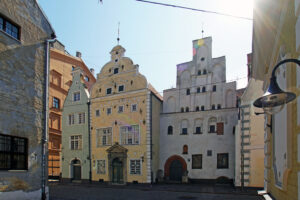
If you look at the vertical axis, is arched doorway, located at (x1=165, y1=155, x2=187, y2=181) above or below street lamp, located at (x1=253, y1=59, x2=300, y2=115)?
below

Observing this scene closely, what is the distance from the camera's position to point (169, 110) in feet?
86.3

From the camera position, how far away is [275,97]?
374cm

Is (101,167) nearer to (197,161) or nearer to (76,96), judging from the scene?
(76,96)

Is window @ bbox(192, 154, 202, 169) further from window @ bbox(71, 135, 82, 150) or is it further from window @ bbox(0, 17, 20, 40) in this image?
window @ bbox(0, 17, 20, 40)

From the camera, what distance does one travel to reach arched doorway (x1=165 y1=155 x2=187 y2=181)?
2423 centimetres

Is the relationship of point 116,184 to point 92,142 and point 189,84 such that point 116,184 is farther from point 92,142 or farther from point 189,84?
point 189,84

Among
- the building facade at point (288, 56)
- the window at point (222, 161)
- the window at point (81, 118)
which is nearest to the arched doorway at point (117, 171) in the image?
the window at point (81, 118)

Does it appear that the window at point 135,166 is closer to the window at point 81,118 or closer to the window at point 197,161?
the window at point 197,161

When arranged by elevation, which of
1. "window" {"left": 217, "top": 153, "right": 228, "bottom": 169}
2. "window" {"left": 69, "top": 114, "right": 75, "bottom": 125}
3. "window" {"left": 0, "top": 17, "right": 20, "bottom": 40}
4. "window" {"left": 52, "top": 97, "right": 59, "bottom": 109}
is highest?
"window" {"left": 0, "top": 17, "right": 20, "bottom": 40}

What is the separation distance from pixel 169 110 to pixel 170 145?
3853 millimetres

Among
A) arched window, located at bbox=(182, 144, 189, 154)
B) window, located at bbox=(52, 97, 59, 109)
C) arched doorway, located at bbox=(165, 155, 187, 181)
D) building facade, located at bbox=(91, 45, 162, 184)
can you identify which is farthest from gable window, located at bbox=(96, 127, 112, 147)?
window, located at bbox=(52, 97, 59, 109)

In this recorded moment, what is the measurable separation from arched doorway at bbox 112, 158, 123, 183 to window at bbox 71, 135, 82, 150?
5097mm

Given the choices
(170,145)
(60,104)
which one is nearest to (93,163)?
(170,145)

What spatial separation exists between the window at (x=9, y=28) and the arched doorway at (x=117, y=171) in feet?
56.6
